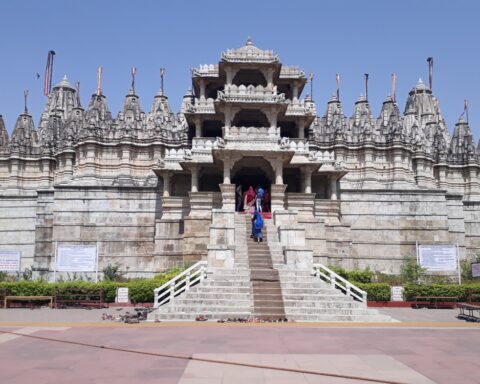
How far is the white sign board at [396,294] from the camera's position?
23.8 meters

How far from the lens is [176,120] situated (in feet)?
145

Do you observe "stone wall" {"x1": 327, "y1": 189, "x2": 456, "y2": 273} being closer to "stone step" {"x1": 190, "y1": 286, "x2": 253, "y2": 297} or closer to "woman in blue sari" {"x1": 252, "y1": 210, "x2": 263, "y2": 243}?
"woman in blue sari" {"x1": 252, "y1": 210, "x2": 263, "y2": 243}

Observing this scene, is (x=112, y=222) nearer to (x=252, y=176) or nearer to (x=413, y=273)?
(x=252, y=176)

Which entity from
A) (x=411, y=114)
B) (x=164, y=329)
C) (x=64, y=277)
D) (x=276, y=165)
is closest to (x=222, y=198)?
(x=276, y=165)

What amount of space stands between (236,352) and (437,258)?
19013 millimetres

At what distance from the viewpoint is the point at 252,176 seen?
110ft

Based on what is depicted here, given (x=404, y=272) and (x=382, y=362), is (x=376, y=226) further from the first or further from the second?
(x=382, y=362)

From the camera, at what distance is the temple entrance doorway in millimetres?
30516

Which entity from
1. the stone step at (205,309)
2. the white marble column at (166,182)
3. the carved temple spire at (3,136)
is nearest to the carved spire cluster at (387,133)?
the white marble column at (166,182)

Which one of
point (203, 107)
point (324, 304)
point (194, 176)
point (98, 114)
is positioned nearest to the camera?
point (324, 304)

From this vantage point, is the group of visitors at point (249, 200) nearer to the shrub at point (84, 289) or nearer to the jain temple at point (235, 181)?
the jain temple at point (235, 181)

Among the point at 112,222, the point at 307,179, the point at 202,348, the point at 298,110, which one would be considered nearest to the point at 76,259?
the point at 112,222

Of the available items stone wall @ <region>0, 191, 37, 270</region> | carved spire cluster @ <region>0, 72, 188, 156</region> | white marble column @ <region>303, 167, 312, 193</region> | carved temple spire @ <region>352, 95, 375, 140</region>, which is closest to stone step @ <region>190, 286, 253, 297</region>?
white marble column @ <region>303, 167, 312, 193</region>

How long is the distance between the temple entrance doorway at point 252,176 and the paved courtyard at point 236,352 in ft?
47.8
